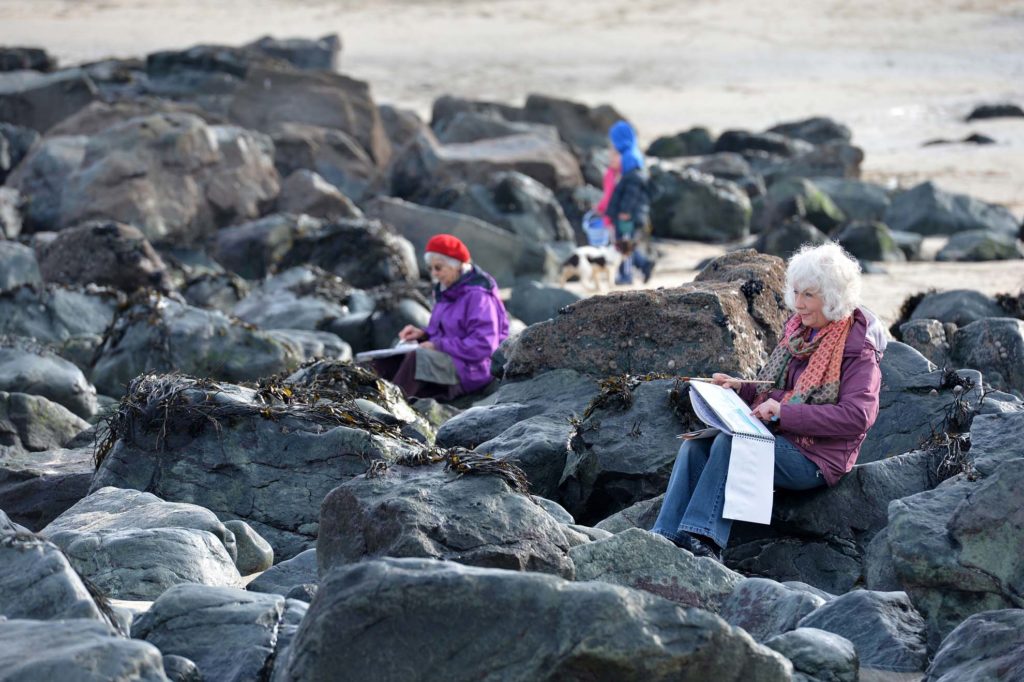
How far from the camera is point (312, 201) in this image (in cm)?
2042

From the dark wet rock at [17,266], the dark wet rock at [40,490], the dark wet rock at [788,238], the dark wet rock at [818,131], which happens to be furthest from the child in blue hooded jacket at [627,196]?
the dark wet rock at [818,131]

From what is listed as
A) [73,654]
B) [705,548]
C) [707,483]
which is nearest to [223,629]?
[73,654]

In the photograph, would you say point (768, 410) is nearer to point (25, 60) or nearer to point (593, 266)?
point (593, 266)

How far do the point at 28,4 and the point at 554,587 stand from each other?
45435 mm

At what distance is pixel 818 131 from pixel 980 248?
42.7 feet

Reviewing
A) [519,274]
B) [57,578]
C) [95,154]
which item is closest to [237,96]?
[95,154]

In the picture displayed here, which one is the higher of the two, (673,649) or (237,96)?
(673,649)

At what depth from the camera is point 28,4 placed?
4509 centimetres

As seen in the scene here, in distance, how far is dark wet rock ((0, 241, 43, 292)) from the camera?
15.6m

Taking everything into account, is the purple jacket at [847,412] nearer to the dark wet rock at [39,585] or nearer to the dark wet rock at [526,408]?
the dark wet rock at [526,408]

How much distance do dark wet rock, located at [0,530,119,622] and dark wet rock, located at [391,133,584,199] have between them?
1736 centimetres

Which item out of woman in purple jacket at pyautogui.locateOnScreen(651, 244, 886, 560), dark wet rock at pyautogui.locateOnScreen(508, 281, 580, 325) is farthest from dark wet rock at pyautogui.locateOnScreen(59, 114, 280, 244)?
woman in purple jacket at pyautogui.locateOnScreen(651, 244, 886, 560)

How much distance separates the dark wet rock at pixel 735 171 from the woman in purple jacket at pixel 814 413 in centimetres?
1860

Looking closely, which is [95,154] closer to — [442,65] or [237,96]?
[237,96]
